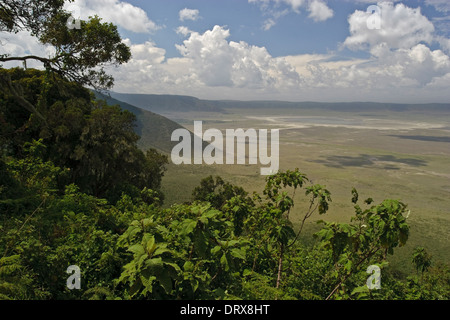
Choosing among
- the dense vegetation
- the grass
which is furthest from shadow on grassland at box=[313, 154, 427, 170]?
the dense vegetation

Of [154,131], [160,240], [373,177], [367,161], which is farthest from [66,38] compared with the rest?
[154,131]

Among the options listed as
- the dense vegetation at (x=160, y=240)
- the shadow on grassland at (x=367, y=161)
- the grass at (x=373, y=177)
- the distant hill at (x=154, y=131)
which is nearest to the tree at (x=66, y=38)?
the dense vegetation at (x=160, y=240)

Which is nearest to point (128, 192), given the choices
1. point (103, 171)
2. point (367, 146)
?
point (103, 171)

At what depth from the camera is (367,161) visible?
8538 centimetres

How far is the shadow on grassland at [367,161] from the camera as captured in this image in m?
79.9

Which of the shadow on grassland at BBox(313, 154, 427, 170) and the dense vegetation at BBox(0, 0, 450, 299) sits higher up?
the dense vegetation at BBox(0, 0, 450, 299)

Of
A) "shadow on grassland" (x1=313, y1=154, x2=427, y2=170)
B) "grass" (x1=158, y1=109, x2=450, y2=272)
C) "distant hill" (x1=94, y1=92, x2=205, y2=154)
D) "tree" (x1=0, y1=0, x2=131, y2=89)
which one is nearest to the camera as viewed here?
"tree" (x1=0, y1=0, x2=131, y2=89)

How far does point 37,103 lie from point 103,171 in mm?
5057

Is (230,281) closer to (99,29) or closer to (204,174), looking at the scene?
(99,29)

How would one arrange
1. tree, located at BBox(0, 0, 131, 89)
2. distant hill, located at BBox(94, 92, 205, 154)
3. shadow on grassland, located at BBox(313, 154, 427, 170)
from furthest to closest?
1. distant hill, located at BBox(94, 92, 205, 154)
2. shadow on grassland, located at BBox(313, 154, 427, 170)
3. tree, located at BBox(0, 0, 131, 89)

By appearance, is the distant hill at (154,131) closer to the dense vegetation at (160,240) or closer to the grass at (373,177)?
the grass at (373,177)

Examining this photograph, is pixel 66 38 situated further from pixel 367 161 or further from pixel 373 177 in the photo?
pixel 367 161

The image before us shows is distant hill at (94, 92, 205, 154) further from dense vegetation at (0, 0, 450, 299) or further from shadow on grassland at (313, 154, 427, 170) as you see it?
dense vegetation at (0, 0, 450, 299)

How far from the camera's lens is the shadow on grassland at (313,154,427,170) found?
7994 cm
